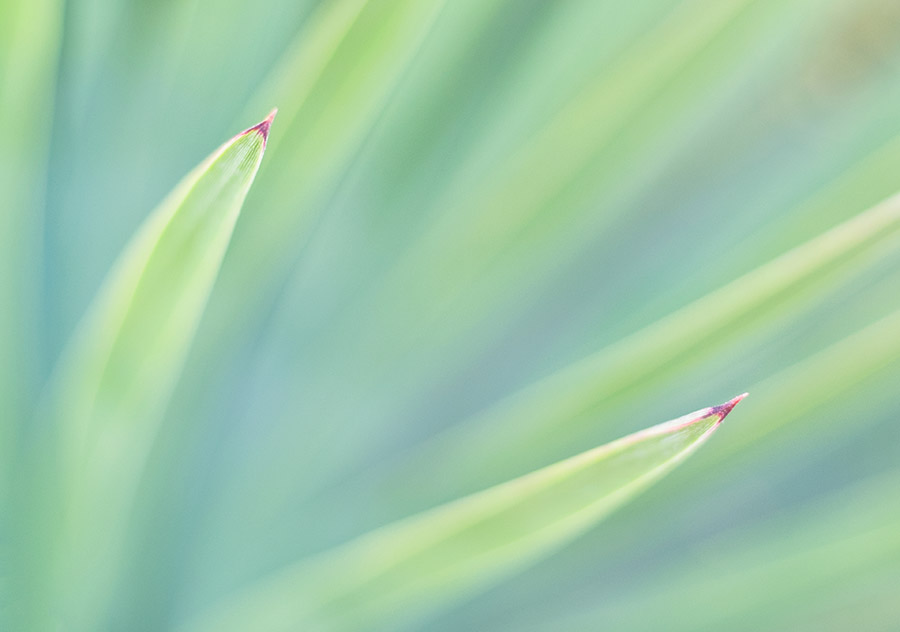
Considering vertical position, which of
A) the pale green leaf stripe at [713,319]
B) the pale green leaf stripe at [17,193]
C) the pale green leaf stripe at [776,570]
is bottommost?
the pale green leaf stripe at [776,570]

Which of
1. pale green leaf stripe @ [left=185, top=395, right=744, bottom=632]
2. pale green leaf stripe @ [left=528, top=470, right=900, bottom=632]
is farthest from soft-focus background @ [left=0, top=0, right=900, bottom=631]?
pale green leaf stripe @ [left=185, top=395, right=744, bottom=632]

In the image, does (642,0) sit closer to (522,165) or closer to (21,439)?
(522,165)

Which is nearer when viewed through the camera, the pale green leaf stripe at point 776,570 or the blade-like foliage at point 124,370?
the blade-like foliage at point 124,370

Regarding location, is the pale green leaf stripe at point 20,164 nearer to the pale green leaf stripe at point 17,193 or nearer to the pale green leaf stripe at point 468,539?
the pale green leaf stripe at point 17,193

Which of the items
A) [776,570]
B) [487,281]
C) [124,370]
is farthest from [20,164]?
[776,570]

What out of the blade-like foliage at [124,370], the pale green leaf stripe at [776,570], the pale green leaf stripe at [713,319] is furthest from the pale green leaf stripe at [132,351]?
the pale green leaf stripe at [776,570]

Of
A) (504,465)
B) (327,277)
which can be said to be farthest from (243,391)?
(504,465)
